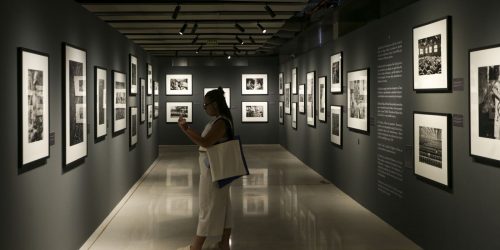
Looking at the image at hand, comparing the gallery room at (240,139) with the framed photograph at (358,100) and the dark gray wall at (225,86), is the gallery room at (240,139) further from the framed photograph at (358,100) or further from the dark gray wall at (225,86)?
the dark gray wall at (225,86)

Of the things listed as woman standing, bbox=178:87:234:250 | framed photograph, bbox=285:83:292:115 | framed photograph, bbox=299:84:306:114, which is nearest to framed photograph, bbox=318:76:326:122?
framed photograph, bbox=299:84:306:114

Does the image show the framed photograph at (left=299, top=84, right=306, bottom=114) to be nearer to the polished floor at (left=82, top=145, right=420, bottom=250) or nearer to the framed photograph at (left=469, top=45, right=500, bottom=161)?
the polished floor at (left=82, top=145, right=420, bottom=250)

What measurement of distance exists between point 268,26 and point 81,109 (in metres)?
6.07

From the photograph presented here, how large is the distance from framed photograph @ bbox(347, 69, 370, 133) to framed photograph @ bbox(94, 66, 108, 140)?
410 centimetres

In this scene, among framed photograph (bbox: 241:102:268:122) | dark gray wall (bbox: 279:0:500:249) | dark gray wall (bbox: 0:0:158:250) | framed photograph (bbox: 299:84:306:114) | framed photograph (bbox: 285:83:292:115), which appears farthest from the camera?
framed photograph (bbox: 241:102:268:122)

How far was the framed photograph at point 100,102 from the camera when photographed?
7836 millimetres

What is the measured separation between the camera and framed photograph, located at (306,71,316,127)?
13.7 meters

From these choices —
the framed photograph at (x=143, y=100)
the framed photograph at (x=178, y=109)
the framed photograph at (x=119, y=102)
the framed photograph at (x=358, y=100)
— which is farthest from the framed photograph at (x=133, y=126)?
the framed photograph at (x=178, y=109)

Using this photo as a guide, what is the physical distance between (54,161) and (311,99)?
9.06 meters

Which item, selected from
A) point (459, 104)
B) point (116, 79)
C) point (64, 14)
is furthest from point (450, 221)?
point (116, 79)

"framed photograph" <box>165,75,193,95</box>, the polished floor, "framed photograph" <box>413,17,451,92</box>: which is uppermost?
"framed photograph" <box>165,75,193,95</box>

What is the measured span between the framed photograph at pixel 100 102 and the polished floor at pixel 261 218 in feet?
4.55

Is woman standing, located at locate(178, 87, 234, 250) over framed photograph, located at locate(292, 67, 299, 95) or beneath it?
beneath

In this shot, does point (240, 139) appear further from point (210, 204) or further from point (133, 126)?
point (133, 126)
